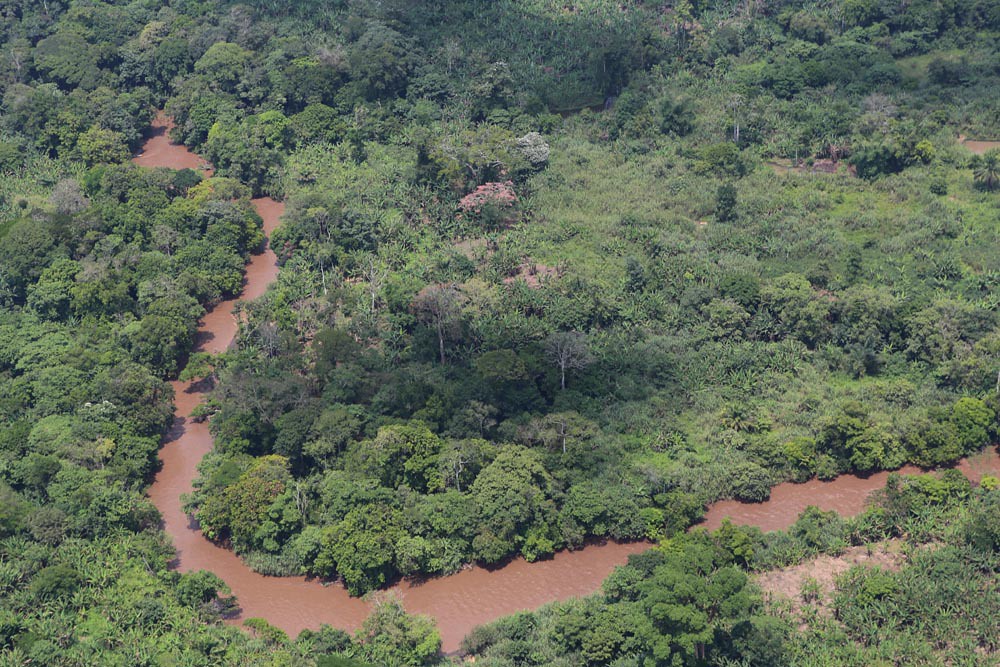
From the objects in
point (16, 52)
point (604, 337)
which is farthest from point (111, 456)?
point (16, 52)

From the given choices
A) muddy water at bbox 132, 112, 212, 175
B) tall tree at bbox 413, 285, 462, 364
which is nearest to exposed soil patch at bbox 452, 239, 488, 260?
tall tree at bbox 413, 285, 462, 364

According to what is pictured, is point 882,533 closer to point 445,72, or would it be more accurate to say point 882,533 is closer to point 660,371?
point 660,371

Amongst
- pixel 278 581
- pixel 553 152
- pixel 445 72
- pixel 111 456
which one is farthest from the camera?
pixel 445 72

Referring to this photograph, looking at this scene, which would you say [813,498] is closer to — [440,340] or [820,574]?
[820,574]

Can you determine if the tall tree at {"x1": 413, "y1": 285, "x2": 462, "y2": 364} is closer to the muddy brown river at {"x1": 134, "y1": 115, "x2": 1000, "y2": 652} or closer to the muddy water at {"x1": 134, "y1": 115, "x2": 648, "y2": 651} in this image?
the muddy brown river at {"x1": 134, "y1": 115, "x2": 1000, "y2": 652}

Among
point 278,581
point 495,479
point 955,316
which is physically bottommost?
point 278,581

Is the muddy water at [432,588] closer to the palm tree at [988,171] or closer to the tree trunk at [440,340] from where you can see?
the tree trunk at [440,340]

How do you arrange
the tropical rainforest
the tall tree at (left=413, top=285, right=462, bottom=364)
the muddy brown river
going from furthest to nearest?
1. the tall tree at (left=413, top=285, right=462, bottom=364)
2. the muddy brown river
3. the tropical rainforest
